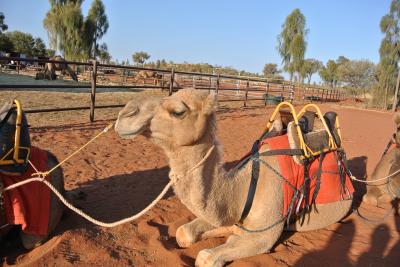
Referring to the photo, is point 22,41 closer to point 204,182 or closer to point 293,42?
point 293,42

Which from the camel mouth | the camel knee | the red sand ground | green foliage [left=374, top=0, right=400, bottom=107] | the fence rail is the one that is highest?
green foliage [left=374, top=0, right=400, bottom=107]

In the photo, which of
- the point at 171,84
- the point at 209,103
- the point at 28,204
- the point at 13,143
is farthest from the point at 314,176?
the point at 171,84

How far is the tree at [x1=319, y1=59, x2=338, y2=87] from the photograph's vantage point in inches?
2400

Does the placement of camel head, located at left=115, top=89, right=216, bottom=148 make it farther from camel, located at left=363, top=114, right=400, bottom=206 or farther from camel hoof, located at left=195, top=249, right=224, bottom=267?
camel, located at left=363, top=114, right=400, bottom=206

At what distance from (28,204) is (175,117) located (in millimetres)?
1425

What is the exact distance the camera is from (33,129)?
746cm

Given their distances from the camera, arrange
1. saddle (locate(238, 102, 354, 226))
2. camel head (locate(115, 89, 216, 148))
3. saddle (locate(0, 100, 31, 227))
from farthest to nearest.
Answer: saddle (locate(238, 102, 354, 226)) → saddle (locate(0, 100, 31, 227)) → camel head (locate(115, 89, 216, 148))

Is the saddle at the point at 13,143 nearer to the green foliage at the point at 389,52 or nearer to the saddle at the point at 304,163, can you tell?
the saddle at the point at 304,163

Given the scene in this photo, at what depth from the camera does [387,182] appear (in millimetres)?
4789

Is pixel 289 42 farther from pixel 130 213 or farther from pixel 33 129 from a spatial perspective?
pixel 130 213

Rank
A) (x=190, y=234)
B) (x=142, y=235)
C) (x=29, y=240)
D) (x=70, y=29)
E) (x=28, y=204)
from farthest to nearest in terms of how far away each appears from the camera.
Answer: (x=70, y=29) → (x=142, y=235) → (x=190, y=234) → (x=29, y=240) → (x=28, y=204)

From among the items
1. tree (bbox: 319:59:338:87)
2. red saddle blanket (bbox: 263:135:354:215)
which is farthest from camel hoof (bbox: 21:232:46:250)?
tree (bbox: 319:59:338:87)

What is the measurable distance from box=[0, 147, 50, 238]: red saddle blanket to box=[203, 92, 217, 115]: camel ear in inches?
60.5

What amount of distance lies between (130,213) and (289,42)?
34.6 m
